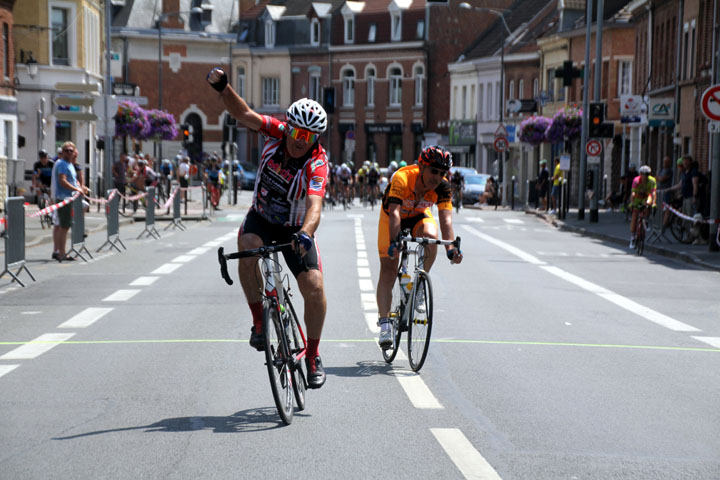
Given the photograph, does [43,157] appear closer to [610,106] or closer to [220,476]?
[220,476]

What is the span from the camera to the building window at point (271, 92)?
93787 millimetres

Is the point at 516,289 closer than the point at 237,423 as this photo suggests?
No

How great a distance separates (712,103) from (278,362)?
1752 centimetres

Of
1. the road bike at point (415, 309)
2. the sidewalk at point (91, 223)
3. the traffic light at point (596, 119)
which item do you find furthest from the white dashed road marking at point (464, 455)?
the traffic light at point (596, 119)

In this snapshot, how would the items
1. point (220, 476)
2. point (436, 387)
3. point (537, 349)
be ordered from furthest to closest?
point (537, 349), point (436, 387), point (220, 476)

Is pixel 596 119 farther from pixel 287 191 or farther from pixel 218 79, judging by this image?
pixel 218 79

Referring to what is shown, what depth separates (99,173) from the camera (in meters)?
55.1

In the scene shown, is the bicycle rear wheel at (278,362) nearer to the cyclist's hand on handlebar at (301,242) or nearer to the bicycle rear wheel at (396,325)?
the cyclist's hand on handlebar at (301,242)

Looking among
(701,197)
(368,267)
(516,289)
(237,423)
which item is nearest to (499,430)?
(237,423)

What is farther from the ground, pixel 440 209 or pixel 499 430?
pixel 440 209

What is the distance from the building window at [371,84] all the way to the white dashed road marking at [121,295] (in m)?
74.5

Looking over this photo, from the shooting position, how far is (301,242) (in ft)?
23.4

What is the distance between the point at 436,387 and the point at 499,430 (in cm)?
152

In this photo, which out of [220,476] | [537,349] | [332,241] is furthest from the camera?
[332,241]
